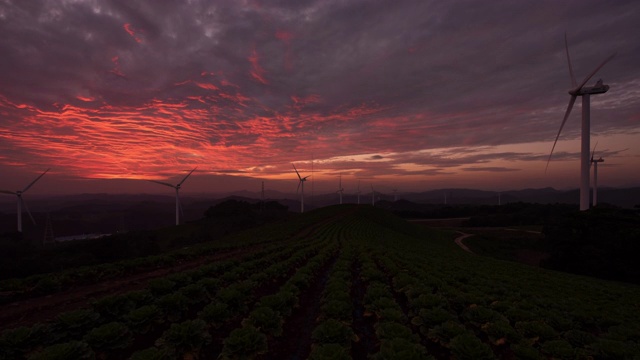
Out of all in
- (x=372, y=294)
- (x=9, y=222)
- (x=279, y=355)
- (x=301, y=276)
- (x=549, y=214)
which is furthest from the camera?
(x=9, y=222)

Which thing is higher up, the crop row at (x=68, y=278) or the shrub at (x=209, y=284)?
the shrub at (x=209, y=284)

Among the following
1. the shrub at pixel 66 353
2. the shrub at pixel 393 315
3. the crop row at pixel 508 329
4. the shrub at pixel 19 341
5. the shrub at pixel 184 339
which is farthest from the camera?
the shrub at pixel 393 315

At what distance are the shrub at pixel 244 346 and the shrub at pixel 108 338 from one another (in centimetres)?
357

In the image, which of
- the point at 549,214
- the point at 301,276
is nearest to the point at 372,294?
the point at 301,276

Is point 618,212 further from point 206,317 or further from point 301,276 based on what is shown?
point 206,317

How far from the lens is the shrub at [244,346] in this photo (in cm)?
886

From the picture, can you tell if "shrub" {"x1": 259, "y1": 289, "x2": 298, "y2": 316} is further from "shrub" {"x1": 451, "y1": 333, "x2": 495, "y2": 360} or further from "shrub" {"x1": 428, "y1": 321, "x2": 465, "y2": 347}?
"shrub" {"x1": 451, "y1": 333, "x2": 495, "y2": 360}

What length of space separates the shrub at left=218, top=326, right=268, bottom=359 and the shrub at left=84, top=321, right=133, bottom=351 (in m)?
3.57

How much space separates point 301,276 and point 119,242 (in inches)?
3020

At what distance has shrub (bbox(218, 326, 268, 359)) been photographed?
8859mm

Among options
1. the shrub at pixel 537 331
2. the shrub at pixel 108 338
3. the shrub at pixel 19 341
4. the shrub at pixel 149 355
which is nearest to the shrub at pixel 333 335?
the shrub at pixel 149 355

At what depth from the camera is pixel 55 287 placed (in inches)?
732

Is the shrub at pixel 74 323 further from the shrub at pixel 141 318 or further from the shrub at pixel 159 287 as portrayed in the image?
the shrub at pixel 159 287

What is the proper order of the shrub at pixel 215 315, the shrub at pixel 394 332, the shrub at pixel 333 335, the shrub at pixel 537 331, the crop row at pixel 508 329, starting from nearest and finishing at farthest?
the crop row at pixel 508 329 < the shrub at pixel 394 332 < the shrub at pixel 333 335 < the shrub at pixel 537 331 < the shrub at pixel 215 315
